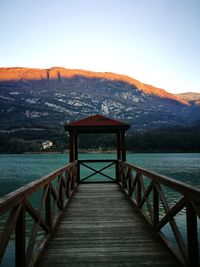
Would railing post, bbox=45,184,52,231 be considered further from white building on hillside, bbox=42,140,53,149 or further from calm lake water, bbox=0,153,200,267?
white building on hillside, bbox=42,140,53,149

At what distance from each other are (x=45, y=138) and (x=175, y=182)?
14261 cm

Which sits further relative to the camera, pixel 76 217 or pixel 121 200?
pixel 121 200

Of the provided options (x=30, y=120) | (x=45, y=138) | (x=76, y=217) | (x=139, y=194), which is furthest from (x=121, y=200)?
(x=30, y=120)

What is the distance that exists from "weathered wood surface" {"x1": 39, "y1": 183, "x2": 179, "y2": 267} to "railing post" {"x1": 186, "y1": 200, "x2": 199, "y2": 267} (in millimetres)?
552

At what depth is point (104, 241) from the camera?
4617 millimetres

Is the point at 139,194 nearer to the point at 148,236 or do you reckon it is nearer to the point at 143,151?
the point at 148,236

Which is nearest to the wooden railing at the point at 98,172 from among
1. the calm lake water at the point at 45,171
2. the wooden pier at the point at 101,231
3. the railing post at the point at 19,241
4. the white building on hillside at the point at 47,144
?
the calm lake water at the point at 45,171

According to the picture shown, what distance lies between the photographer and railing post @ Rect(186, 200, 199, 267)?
313 centimetres

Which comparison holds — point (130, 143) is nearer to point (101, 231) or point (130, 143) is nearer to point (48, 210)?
point (101, 231)

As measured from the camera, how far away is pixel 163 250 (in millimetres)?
4133

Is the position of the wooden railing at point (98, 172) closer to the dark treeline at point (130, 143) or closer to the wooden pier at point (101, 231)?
the wooden pier at point (101, 231)

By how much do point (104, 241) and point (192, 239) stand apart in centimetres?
186

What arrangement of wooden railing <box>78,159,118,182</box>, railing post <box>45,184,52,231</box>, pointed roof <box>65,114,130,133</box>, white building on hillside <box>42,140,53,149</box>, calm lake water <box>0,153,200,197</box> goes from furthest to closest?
1. white building on hillside <box>42,140,53,149</box>
2. calm lake water <box>0,153,200,197</box>
3. wooden railing <box>78,159,118,182</box>
4. pointed roof <box>65,114,130,133</box>
5. railing post <box>45,184,52,231</box>

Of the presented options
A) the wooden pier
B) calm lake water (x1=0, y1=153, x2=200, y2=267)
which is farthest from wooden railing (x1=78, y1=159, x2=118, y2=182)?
the wooden pier
